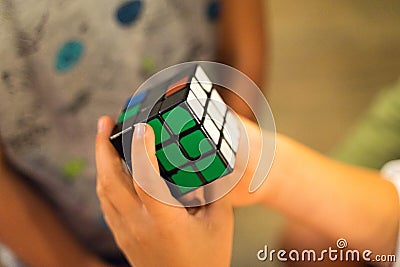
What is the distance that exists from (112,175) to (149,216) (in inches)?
1.3

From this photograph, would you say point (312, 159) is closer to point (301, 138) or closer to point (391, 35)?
point (301, 138)

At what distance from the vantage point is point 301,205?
1.29ft

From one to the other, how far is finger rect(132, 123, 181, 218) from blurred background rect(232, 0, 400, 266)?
0.45 ft

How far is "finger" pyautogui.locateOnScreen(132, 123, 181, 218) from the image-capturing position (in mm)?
332

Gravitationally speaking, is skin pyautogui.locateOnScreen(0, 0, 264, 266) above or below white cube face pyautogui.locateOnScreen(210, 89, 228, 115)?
below

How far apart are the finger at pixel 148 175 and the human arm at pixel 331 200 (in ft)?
0.22

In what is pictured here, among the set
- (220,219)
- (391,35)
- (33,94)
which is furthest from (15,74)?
(391,35)

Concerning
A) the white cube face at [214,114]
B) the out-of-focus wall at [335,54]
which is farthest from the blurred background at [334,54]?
the white cube face at [214,114]

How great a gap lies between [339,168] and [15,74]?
214 mm

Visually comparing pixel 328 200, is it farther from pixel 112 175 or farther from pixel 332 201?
pixel 112 175

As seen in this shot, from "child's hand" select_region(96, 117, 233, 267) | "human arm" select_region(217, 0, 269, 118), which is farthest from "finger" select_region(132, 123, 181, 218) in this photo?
"human arm" select_region(217, 0, 269, 118)

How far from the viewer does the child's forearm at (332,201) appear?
39cm

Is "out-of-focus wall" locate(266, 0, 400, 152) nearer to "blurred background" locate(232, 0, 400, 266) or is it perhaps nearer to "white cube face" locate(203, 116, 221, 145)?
"blurred background" locate(232, 0, 400, 266)

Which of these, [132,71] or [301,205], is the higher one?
[132,71]
